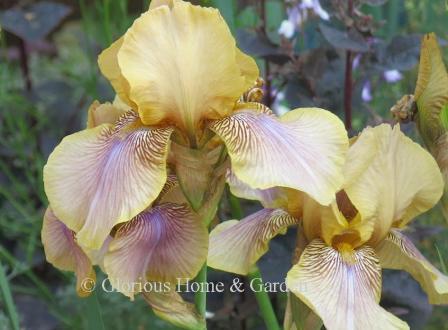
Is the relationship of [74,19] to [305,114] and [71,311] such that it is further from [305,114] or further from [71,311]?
[305,114]

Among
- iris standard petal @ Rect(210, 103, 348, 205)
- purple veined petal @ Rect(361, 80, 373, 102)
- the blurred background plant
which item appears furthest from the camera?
purple veined petal @ Rect(361, 80, 373, 102)

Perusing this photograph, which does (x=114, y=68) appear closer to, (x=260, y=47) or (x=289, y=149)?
A: (x=289, y=149)

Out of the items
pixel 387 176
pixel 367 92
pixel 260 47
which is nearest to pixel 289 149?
pixel 387 176

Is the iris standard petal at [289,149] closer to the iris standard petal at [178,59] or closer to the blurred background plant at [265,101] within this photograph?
the iris standard petal at [178,59]

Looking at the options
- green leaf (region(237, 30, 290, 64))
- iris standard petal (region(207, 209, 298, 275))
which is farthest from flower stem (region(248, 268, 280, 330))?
green leaf (region(237, 30, 290, 64))

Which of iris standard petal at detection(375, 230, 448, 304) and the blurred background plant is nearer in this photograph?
iris standard petal at detection(375, 230, 448, 304)

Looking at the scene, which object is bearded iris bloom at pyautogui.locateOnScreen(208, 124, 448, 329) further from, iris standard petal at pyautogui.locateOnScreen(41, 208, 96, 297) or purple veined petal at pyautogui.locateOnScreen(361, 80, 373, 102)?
purple veined petal at pyautogui.locateOnScreen(361, 80, 373, 102)

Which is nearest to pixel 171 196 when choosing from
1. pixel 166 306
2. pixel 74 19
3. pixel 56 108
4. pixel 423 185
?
pixel 166 306
